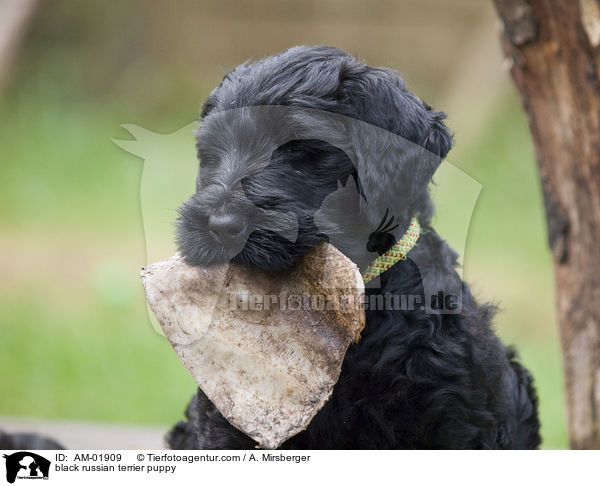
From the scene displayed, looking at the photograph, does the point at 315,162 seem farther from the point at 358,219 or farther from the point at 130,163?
the point at 130,163

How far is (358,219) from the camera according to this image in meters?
2.64

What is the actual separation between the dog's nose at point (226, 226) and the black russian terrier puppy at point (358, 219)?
23 millimetres

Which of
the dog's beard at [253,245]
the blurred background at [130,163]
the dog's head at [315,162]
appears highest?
the blurred background at [130,163]

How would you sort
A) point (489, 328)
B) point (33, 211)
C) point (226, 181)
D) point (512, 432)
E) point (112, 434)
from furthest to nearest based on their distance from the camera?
point (33, 211) < point (112, 434) < point (512, 432) < point (489, 328) < point (226, 181)

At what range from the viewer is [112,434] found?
15.8 feet

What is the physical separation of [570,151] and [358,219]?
1.28m

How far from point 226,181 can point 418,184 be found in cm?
73

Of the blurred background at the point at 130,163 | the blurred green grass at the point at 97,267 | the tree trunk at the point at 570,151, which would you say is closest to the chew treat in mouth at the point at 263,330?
the tree trunk at the point at 570,151
